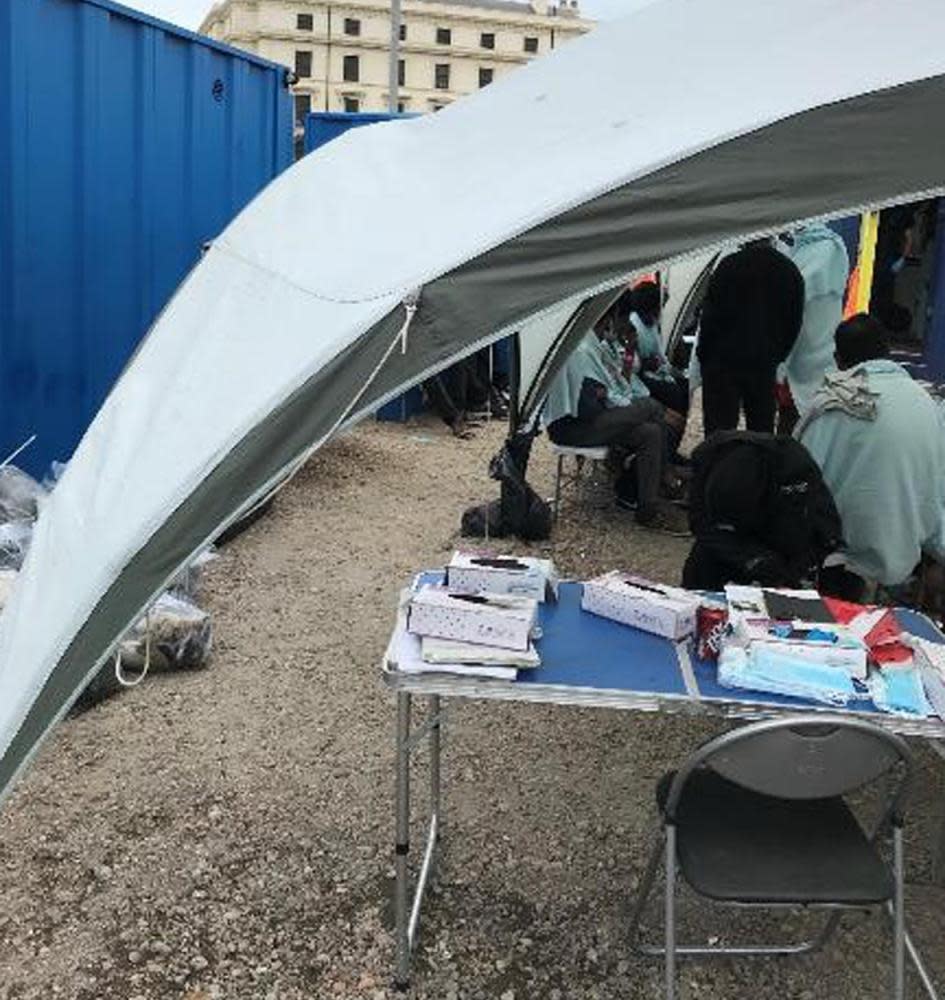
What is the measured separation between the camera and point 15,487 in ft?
15.0

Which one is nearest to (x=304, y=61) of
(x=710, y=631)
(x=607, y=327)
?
(x=607, y=327)

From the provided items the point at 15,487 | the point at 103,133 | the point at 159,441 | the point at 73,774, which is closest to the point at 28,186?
the point at 103,133

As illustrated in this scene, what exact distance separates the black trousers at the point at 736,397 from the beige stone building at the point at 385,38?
64.7 m

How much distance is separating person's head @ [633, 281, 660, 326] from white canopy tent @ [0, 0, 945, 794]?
15.0ft

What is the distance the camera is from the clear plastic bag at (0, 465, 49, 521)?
4.48m

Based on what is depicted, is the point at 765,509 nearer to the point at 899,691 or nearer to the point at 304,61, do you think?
the point at 899,691

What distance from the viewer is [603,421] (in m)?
6.21

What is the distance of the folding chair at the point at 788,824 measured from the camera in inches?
86.6

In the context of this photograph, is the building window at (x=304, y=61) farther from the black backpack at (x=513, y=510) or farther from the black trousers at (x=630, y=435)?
the black backpack at (x=513, y=510)

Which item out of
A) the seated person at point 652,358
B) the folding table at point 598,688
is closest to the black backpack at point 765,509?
the folding table at point 598,688

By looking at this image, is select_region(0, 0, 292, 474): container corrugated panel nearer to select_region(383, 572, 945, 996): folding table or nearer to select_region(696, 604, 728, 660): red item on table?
select_region(383, 572, 945, 996): folding table

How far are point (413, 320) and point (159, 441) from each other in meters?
0.59

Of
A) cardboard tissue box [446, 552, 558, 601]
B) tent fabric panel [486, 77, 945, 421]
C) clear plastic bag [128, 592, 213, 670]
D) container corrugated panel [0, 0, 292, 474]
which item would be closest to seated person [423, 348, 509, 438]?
container corrugated panel [0, 0, 292, 474]

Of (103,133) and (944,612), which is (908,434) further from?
(103,133)
